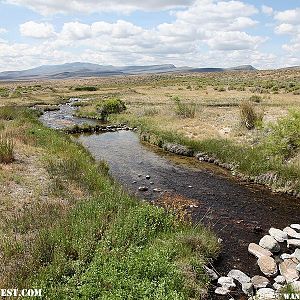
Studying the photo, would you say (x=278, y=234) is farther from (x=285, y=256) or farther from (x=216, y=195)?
(x=216, y=195)

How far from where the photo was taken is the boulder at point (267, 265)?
36.7ft

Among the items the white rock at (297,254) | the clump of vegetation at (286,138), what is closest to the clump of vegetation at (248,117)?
the clump of vegetation at (286,138)

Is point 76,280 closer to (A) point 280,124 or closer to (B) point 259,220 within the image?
(B) point 259,220

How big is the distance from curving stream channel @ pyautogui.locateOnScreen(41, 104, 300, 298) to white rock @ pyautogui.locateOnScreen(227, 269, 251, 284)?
1.10 ft

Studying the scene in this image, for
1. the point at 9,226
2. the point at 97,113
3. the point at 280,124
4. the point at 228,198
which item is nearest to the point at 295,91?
the point at 97,113

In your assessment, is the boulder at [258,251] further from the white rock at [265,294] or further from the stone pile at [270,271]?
the white rock at [265,294]

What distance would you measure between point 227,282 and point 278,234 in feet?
13.5

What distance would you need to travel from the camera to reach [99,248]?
10.2 meters

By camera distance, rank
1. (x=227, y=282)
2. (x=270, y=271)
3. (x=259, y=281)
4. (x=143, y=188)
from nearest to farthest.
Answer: (x=227, y=282) < (x=259, y=281) < (x=270, y=271) < (x=143, y=188)

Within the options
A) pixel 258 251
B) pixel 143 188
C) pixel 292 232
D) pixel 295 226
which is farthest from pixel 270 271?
pixel 143 188

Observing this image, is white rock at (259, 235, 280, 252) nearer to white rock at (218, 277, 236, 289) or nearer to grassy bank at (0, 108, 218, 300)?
grassy bank at (0, 108, 218, 300)

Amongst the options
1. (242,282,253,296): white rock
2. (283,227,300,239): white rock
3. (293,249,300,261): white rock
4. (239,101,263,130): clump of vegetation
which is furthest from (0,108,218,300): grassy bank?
(239,101,263,130): clump of vegetation

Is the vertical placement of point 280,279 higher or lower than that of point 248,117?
lower

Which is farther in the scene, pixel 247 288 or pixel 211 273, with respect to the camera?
pixel 211 273
